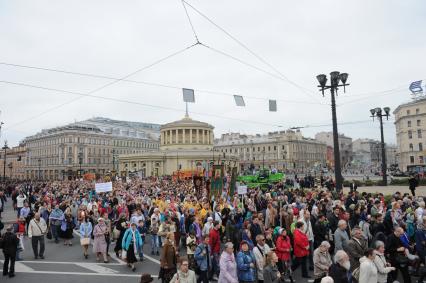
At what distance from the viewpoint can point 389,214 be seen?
10906 millimetres

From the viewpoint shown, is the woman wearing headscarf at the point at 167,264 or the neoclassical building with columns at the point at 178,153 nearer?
the woman wearing headscarf at the point at 167,264

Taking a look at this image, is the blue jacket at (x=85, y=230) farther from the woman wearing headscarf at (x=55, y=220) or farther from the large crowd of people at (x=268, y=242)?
the woman wearing headscarf at (x=55, y=220)

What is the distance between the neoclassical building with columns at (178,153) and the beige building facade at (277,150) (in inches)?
349

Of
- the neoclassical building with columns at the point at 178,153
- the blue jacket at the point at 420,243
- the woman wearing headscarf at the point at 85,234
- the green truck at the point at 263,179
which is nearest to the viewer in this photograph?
the blue jacket at the point at 420,243

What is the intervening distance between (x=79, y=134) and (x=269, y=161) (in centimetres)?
6210

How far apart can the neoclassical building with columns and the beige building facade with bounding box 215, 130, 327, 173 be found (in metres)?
8.86

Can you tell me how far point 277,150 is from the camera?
11562 centimetres

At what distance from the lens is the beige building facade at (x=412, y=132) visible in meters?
77.9

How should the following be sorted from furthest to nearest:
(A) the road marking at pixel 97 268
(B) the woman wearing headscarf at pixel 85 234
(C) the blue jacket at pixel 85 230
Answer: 1. (C) the blue jacket at pixel 85 230
2. (B) the woman wearing headscarf at pixel 85 234
3. (A) the road marking at pixel 97 268

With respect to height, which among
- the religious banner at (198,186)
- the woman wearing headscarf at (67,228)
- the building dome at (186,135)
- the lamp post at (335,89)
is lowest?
the woman wearing headscarf at (67,228)

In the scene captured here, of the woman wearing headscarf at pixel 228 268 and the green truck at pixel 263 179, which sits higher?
the green truck at pixel 263 179

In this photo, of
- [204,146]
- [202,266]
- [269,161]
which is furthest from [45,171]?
[202,266]

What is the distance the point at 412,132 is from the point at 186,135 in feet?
199

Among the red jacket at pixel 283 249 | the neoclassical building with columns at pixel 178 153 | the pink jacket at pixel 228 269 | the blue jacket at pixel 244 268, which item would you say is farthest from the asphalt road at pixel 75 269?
the neoclassical building with columns at pixel 178 153
